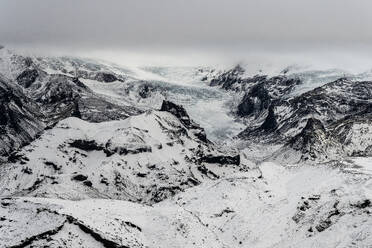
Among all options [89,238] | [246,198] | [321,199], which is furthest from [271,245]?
[89,238]

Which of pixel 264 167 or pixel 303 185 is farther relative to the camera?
pixel 264 167

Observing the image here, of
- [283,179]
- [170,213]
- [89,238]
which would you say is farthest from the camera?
[283,179]

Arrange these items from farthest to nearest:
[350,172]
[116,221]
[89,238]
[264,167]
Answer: [264,167] → [350,172] → [116,221] → [89,238]

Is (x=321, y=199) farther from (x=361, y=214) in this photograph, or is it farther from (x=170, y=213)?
(x=170, y=213)

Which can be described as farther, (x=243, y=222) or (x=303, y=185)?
(x=303, y=185)

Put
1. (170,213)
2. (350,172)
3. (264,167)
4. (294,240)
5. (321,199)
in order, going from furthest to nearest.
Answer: (264,167)
(350,172)
(321,199)
(294,240)
(170,213)

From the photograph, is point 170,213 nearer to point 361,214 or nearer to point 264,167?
point 361,214

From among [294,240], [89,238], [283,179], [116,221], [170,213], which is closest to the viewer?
[89,238]

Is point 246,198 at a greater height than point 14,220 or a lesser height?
lesser

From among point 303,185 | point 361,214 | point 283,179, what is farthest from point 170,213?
point 283,179
